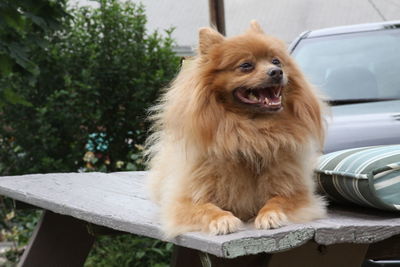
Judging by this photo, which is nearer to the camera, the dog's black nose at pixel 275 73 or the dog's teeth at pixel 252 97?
the dog's black nose at pixel 275 73

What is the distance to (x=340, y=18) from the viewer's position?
8227mm

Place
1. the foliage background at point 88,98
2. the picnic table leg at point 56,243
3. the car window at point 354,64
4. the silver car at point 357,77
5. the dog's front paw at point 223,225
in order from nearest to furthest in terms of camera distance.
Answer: the dog's front paw at point 223,225, the silver car at point 357,77, the picnic table leg at point 56,243, the car window at point 354,64, the foliage background at point 88,98

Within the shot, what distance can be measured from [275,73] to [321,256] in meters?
0.67

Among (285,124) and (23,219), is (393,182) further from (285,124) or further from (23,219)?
(23,219)

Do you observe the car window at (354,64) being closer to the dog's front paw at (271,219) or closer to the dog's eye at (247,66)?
the dog's eye at (247,66)

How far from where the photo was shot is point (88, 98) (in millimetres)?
6438

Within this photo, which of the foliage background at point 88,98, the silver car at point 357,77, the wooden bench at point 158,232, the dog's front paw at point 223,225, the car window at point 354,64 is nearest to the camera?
the wooden bench at point 158,232

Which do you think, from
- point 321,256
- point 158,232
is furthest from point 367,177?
point 158,232

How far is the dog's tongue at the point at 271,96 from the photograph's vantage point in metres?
2.80

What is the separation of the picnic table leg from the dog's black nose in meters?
1.98

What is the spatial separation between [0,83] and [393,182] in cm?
392

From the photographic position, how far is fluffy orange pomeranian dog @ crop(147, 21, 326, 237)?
275cm

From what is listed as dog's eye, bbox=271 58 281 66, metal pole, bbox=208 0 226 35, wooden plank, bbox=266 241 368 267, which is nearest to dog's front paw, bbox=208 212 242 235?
wooden plank, bbox=266 241 368 267

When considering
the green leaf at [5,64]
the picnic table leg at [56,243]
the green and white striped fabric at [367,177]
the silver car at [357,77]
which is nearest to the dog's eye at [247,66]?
the green and white striped fabric at [367,177]
